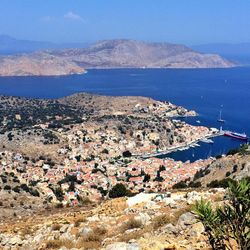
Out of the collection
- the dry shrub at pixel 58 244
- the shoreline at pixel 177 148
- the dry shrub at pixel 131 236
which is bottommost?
the shoreline at pixel 177 148

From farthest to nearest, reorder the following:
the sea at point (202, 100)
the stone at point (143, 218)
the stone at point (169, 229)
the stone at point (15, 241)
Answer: the sea at point (202, 100) → the stone at point (15, 241) → the stone at point (143, 218) → the stone at point (169, 229)

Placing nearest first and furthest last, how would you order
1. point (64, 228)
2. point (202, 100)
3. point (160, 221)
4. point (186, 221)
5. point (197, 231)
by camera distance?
point (197, 231), point (186, 221), point (160, 221), point (64, 228), point (202, 100)

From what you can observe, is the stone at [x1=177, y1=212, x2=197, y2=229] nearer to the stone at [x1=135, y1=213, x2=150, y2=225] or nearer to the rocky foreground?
the rocky foreground

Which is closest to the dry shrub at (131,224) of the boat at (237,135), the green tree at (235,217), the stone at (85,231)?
the stone at (85,231)

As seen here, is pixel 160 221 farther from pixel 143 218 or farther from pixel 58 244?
pixel 58 244

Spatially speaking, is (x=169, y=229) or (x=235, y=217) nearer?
(x=235, y=217)

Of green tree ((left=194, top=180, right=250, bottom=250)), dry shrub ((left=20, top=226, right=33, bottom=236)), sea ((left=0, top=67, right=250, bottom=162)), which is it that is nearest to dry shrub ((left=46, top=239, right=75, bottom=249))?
dry shrub ((left=20, top=226, right=33, bottom=236))

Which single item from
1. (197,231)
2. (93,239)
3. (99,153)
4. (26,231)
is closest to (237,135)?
(99,153)

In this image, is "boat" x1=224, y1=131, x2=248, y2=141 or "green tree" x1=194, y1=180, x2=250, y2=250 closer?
"green tree" x1=194, y1=180, x2=250, y2=250

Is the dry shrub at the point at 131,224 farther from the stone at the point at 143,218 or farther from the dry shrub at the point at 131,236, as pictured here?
the dry shrub at the point at 131,236

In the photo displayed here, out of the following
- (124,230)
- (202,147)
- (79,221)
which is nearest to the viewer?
(124,230)
